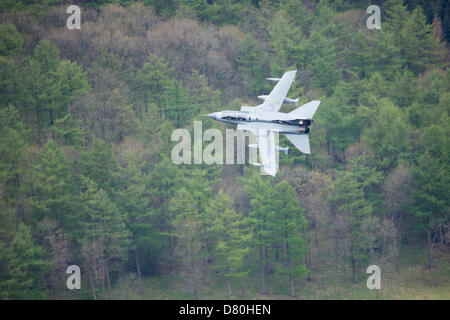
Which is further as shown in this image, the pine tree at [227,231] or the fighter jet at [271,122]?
the pine tree at [227,231]

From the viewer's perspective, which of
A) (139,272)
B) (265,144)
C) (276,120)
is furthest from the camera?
(139,272)

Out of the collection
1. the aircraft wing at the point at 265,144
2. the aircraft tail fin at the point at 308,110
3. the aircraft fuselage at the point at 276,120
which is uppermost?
the aircraft tail fin at the point at 308,110

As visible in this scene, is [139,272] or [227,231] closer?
[227,231]

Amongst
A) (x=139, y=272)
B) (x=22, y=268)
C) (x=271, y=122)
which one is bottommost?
(x=139, y=272)

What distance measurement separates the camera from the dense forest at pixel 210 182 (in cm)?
8600

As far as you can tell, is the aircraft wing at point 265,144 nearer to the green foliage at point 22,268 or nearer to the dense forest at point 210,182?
the dense forest at point 210,182

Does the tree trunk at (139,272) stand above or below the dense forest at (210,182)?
below

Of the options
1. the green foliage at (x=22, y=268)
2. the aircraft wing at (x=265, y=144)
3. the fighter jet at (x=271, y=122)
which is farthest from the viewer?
the green foliage at (x=22, y=268)

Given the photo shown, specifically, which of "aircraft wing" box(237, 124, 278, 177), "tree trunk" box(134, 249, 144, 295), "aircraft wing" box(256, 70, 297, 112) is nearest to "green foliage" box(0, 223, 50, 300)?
"tree trunk" box(134, 249, 144, 295)

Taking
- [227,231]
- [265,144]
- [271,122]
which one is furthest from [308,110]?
[227,231]

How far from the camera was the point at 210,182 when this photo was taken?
8938cm

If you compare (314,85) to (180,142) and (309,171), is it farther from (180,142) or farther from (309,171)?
(180,142)

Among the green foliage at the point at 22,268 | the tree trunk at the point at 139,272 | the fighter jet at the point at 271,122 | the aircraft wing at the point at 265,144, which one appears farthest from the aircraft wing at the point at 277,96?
the green foliage at the point at 22,268

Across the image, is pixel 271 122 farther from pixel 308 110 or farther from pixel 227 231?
pixel 227 231
